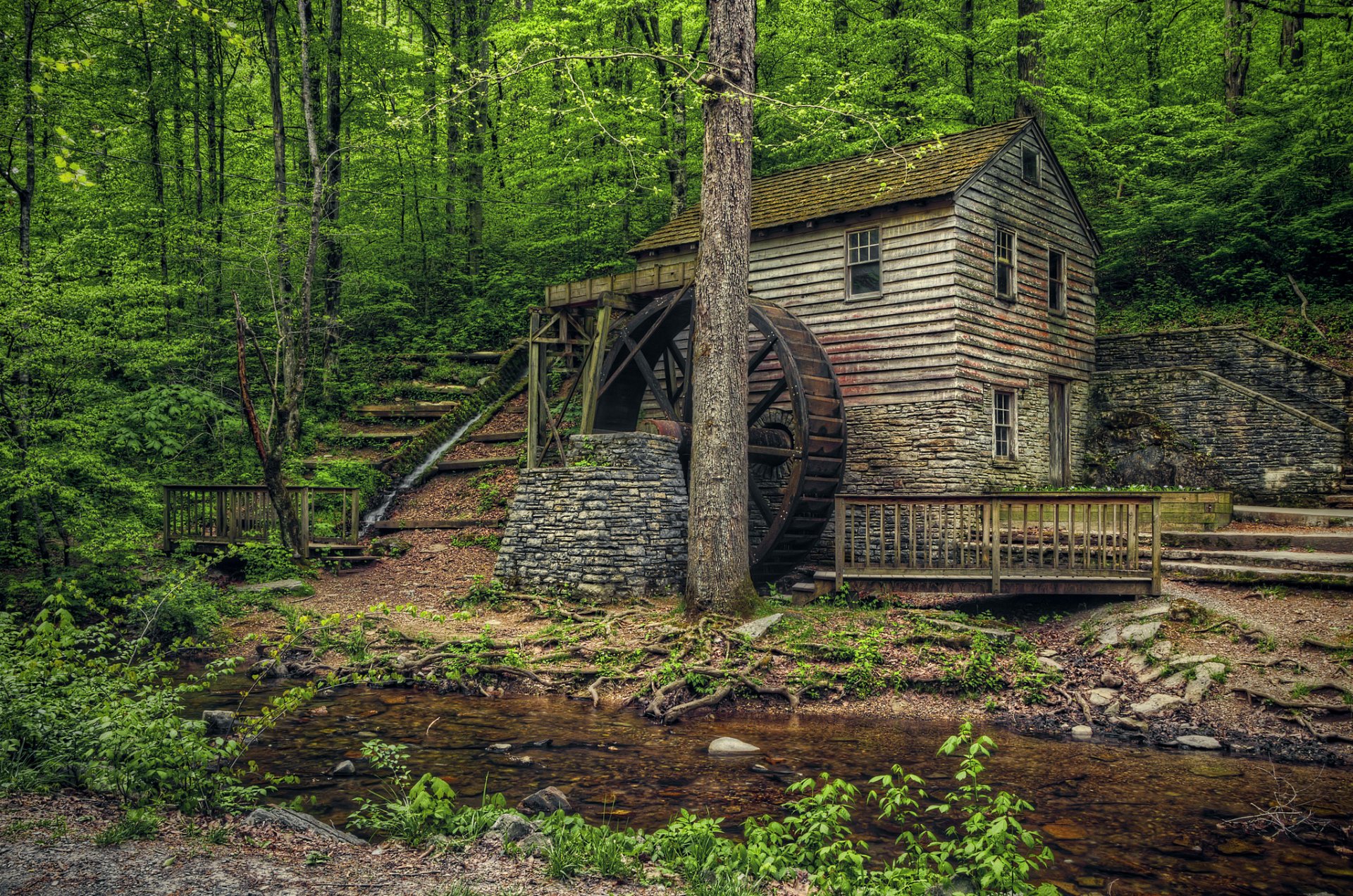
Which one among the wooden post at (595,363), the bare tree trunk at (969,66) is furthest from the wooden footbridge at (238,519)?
the bare tree trunk at (969,66)

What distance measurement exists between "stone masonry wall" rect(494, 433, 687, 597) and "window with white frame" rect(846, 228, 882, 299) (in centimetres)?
426

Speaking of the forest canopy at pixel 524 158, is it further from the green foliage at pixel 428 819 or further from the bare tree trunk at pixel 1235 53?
the green foliage at pixel 428 819

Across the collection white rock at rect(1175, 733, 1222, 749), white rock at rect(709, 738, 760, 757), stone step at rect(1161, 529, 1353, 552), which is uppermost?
stone step at rect(1161, 529, 1353, 552)

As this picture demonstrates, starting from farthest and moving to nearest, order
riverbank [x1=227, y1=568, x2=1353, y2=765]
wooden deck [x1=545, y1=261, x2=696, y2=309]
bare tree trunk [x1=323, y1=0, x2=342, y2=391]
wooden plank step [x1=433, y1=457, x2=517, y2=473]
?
bare tree trunk [x1=323, y1=0, x2=342, y2=391], wooden plank step [x1=433, y1=457, x2=517, y2=473], wooden deck [x1=545, y1=261, x2=696, y2=309], riverbank [x1=227, y1=568, x2=1353, y2=765]

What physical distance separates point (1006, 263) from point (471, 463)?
421 inches

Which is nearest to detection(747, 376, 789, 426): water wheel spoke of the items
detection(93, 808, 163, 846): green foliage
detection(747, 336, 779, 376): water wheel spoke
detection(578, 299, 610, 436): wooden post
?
detection(747, 336, 779, 376): water wheel spoke

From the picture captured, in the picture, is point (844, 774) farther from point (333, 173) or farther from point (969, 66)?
point (969, 66)

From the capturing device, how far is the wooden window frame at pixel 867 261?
46.6ft

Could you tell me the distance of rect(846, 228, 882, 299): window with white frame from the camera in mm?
14367

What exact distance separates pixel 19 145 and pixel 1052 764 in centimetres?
1455

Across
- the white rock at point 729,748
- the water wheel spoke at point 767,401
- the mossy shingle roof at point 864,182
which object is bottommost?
the white rock at point 729,748

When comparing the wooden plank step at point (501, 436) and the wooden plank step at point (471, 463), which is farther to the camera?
the wooden plank step at point (501, 436)

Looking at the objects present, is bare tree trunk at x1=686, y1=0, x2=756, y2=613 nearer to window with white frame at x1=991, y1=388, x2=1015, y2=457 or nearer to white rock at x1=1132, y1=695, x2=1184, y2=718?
white rock at x1=1132, y1=695, x2=1184, y2=718

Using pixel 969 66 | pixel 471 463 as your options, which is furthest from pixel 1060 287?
pixel 471 463
